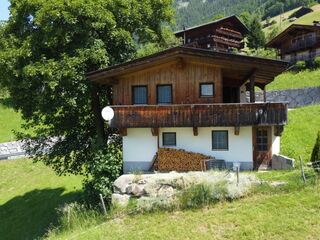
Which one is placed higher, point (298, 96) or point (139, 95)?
point (298, 96)

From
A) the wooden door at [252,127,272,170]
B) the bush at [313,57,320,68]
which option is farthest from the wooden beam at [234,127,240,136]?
the bush at [313,57,320,68]

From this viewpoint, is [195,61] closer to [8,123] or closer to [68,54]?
[68,54]

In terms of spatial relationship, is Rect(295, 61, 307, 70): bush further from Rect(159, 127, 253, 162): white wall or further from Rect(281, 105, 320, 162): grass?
Rect(159, 127, 253, 162): white wall

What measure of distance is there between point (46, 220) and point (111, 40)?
39.7 feet

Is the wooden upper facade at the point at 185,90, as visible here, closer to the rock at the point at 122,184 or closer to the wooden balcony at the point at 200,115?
the wooden balcony at the point at 200,115

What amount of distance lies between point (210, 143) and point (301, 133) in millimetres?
8788

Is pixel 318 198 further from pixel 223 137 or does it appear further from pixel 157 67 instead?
pixel 157 67

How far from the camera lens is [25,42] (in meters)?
16.0

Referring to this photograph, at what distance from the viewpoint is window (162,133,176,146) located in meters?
15.9

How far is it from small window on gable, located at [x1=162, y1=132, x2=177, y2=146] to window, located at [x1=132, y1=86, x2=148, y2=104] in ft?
7.65

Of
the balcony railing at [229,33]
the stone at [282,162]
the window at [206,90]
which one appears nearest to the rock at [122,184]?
the window at [206,90]

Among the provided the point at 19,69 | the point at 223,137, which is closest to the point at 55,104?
the point at 19,69

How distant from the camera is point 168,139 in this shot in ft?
52.5

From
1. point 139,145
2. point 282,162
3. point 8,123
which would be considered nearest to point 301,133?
point 282,162
